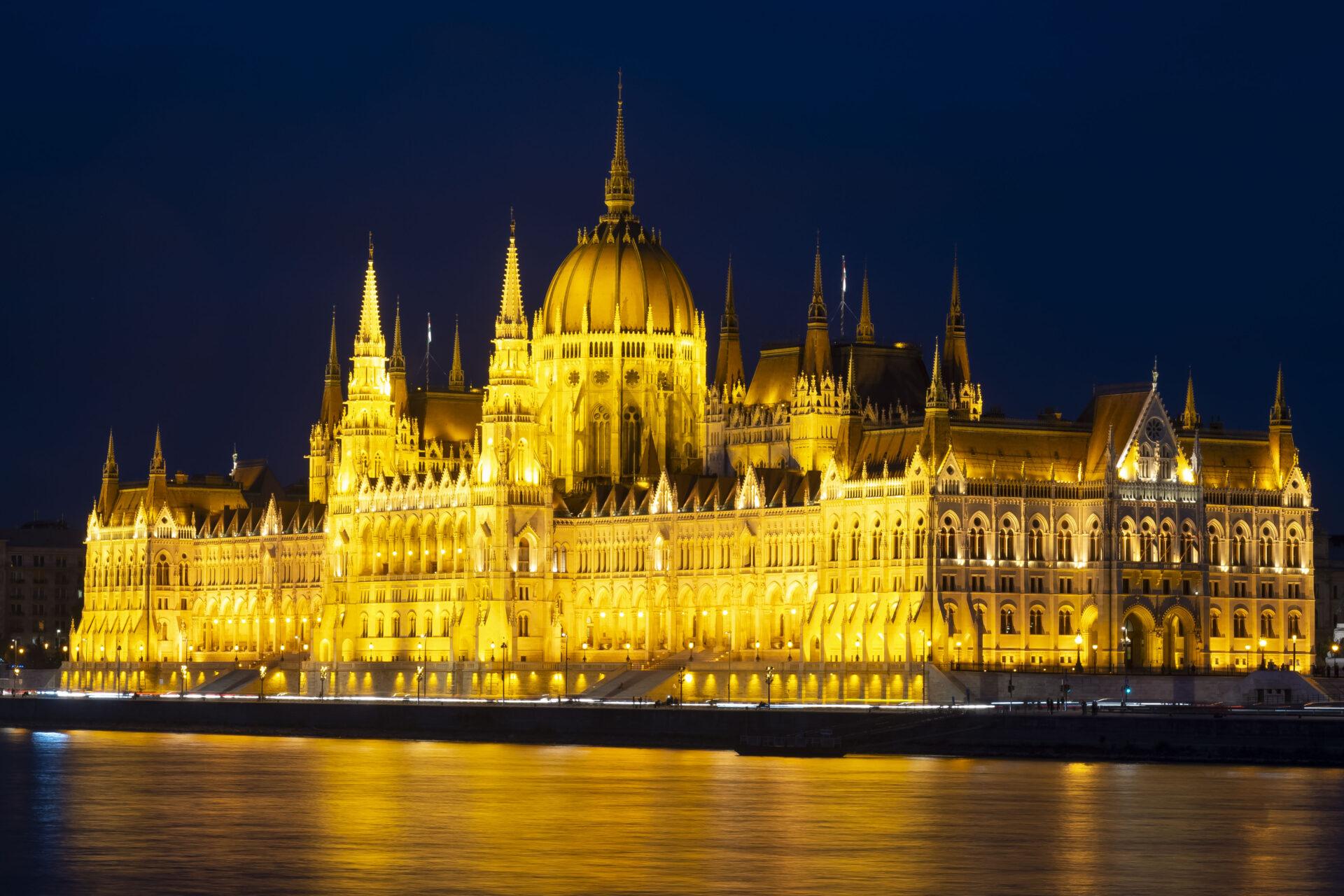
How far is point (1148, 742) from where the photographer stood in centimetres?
13888

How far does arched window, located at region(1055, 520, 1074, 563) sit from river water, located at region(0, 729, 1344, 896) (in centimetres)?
3279

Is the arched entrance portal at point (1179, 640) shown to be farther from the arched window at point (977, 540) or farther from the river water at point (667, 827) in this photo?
the river water at point (667, 827)

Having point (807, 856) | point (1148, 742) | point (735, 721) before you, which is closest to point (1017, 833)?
point (807, 856)

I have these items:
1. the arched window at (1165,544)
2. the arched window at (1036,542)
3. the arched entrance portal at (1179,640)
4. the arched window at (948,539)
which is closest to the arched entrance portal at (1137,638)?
the arched entrance portal at (1179,640)

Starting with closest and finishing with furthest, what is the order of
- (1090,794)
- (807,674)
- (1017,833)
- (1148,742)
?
1. (1017,833)
2. (1090,794)
3. (1148,742)
4. (807,674)

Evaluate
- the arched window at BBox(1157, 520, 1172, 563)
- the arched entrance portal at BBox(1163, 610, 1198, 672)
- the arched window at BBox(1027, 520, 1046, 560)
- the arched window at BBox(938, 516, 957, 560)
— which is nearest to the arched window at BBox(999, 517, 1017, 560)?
the arched window at BBox(1027, 520, 1046, 560)

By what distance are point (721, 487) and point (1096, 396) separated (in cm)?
2536

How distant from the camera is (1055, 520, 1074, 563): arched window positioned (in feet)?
573

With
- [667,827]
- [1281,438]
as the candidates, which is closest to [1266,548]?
[1281,438]

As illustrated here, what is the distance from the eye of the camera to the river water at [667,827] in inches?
3477

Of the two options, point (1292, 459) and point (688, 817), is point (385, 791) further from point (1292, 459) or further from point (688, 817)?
point (1292, 459)

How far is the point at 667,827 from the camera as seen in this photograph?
342ft

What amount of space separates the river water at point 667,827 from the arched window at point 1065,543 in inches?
1291

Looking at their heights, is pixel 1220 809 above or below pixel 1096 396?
below
